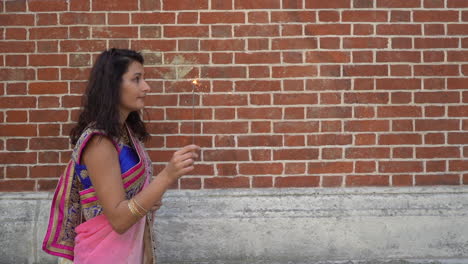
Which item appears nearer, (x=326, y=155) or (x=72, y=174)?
(x=72, y=174)

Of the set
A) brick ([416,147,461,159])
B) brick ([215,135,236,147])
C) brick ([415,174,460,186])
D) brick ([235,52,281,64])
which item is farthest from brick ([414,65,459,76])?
brick ([215,135,236,147])

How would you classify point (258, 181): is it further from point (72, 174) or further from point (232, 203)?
point (72, 174)

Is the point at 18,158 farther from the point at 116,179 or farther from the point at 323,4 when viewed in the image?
the point at 323,4

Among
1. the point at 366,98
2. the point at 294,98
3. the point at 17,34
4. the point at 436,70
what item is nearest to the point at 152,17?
the point at 17,34

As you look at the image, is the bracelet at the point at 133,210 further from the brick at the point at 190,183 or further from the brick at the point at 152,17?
the brick at the point at 152,17

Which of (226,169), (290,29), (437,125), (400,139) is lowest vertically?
(226,169)

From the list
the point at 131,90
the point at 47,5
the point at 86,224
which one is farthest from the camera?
the point at 47,5

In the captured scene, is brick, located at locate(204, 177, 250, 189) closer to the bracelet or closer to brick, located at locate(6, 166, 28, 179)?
brick, located at locate(6, 166, 28, 179)

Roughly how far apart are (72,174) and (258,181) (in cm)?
207

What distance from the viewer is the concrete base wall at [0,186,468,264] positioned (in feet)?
13.7

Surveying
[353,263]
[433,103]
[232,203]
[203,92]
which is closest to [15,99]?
[203,92]

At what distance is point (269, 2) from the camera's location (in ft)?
13.7

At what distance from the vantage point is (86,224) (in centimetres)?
236

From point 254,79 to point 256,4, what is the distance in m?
0.58
